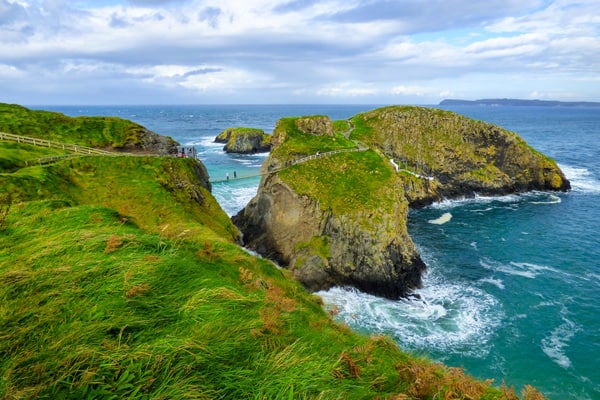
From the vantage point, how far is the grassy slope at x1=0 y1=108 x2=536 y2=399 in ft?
18.1

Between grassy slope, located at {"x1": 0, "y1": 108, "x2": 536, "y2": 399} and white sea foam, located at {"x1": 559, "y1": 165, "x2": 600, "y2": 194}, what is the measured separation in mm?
89416

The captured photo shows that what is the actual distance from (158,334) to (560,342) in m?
34.4

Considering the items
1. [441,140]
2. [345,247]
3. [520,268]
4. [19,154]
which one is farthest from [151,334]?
[441,140]

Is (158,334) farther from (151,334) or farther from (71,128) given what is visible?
(71,128)

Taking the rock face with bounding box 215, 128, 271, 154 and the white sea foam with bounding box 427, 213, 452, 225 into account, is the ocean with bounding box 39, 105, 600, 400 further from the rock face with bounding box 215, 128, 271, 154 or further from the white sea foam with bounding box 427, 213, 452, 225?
the rock face with bounding box 215, 128, 271, 154

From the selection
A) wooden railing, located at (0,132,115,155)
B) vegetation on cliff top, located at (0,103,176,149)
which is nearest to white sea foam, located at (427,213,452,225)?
vegetation on cliff top, located at (0,103,176,149)

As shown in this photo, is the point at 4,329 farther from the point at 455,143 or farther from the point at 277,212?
the point at 455,143

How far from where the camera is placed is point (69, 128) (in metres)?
42.4

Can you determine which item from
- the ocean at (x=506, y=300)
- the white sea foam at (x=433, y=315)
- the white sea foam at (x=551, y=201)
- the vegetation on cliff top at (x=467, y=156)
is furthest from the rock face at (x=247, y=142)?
the white sea foam at (x=433, y=315)

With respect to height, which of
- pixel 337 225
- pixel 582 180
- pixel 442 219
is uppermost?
pixel 337 225

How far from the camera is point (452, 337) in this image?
28734 mm

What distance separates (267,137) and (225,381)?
121660mm

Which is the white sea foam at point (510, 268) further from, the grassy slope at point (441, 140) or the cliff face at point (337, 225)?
the grassy slope at point (441, 140)

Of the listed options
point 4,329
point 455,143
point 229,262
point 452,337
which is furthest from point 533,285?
point 455,143
